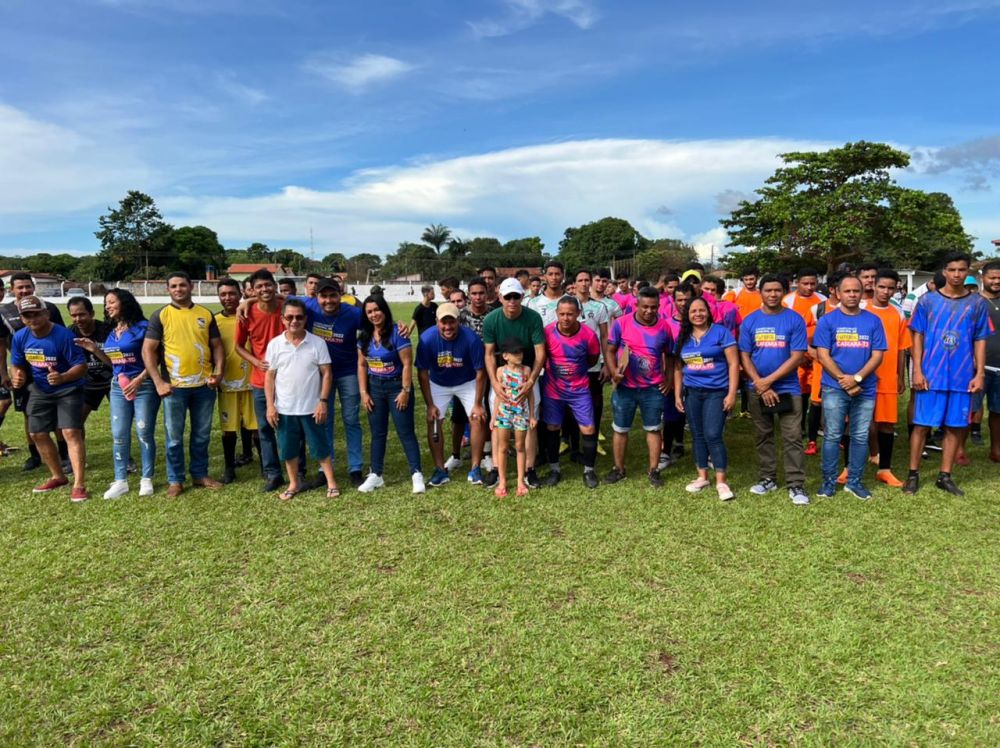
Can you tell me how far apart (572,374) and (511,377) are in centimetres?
61

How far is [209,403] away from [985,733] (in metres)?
5.68

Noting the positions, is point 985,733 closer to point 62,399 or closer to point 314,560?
point 314,560

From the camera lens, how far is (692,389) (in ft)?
17.4

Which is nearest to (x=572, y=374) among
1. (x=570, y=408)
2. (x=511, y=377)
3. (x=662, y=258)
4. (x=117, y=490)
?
(x=570, y=408)

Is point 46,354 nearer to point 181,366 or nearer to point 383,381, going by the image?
point 181,366

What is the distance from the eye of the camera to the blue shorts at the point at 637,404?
5.47 meters

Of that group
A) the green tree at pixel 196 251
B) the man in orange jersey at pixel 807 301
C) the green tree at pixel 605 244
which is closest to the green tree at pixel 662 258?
the green tree at pixel 605 244

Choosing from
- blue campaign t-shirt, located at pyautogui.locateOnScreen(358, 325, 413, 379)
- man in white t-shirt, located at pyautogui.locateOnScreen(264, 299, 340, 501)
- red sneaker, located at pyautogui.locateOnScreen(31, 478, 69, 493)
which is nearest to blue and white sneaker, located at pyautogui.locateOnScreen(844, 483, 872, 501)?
blue campaign t-shirt, located at pyautogui.locateOnScreen(358, 325, 413, 379)

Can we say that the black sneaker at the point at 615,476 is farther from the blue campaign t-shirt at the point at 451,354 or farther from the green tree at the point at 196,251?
the green tree at the point at 196,251

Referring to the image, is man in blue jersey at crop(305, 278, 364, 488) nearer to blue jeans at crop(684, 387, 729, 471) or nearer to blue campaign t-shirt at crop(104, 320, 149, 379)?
blue campaign t-shirt at crop(104, 320, 149, 379)

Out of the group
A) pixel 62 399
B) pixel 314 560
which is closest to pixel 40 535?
pixel 62 399

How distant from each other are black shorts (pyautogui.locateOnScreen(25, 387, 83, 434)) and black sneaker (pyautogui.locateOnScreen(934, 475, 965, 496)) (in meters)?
7.64

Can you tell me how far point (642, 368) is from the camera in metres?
5.40

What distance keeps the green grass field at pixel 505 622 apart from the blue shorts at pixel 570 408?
782 mm
